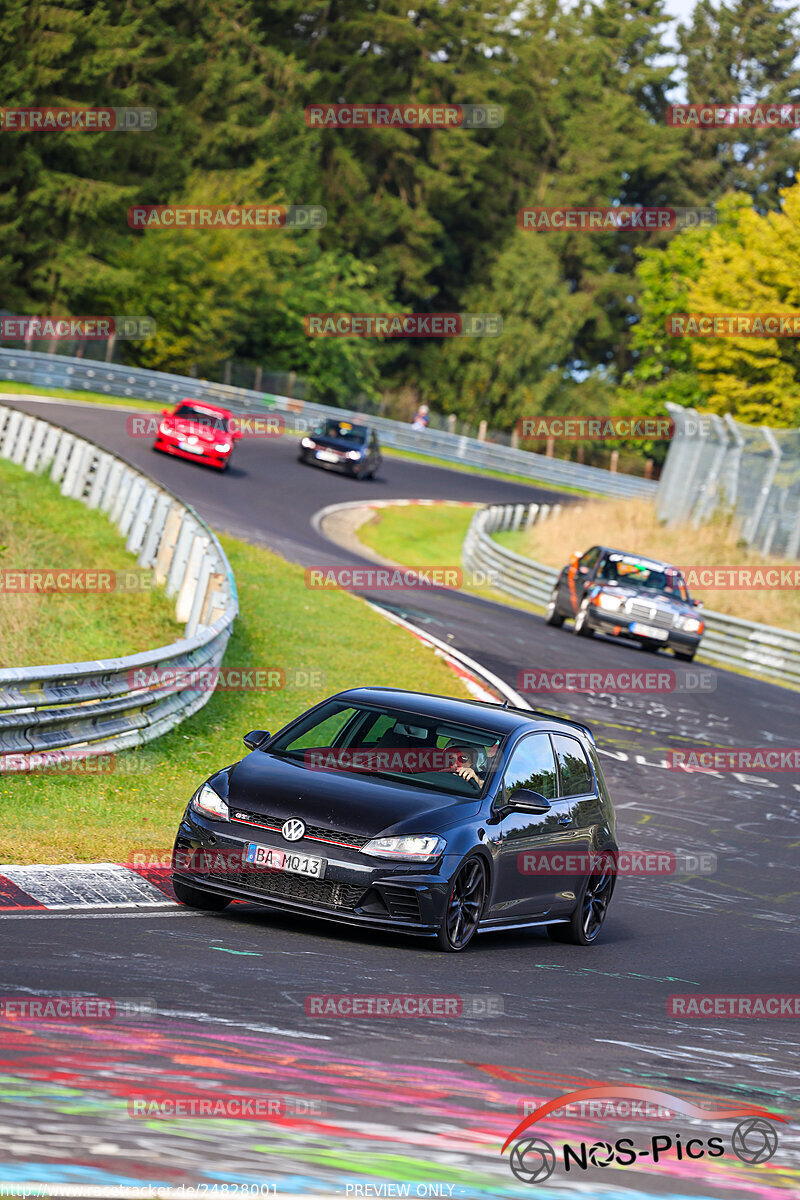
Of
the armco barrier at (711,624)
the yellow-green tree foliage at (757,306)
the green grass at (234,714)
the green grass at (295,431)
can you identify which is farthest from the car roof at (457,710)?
the yellow-green tree foliage at (757,306)

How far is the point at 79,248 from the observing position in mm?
61781

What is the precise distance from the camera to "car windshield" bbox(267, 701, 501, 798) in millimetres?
9492

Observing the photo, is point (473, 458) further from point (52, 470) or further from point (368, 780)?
point (368, 780)

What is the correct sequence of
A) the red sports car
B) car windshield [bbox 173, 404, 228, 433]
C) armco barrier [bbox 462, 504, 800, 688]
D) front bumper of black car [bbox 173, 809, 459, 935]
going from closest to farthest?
front bumper of black car [bbox 173, 809, 459, 935] < armco barrier [bbox 462, 504, 800, 688] < the red sports car < car windshield [bbox 173, 404, 228, 433]

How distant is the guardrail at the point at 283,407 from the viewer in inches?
1890

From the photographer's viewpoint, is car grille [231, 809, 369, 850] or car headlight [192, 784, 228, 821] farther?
car headlight [192, 784, 228, 821]

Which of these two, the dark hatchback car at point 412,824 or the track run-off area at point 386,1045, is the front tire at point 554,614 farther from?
the dark hatchback car at point 412,824

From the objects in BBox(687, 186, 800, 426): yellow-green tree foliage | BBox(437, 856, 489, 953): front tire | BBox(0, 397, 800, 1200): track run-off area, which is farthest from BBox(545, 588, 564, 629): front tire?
BBox(687, 186, 800, 426): yellow-green tree foliage

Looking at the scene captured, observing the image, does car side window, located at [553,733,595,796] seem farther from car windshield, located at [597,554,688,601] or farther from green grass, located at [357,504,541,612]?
green grass, located at [357,504,541,612]

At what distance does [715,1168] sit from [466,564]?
30941 millimetres

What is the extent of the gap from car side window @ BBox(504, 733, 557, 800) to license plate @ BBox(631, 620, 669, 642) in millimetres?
16448

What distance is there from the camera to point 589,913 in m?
10.7

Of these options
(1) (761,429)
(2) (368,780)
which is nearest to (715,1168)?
(2) (368,780)

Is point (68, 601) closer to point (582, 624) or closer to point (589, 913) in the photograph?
point (589, 913)
